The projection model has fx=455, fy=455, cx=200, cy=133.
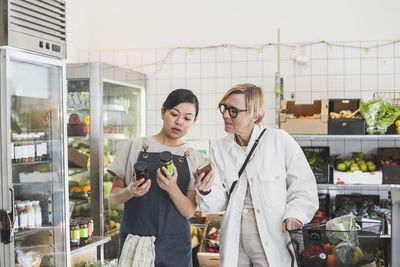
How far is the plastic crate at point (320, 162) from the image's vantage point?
4.14 meters

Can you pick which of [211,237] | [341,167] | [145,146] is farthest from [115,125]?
[145,146]

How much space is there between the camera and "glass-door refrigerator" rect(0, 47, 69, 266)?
2.97 meters

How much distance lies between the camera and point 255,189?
2311 mm

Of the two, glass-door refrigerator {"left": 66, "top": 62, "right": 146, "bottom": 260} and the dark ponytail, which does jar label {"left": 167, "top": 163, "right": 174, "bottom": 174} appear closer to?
the dark ponytail

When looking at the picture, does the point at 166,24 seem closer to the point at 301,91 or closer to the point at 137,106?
the point at 137,106

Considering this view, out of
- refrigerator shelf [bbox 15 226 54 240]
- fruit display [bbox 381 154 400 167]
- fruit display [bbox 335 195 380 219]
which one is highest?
fruit display [bbox 381 154 400 167]

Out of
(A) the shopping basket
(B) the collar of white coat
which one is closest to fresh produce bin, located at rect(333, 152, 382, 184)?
(B) the collar of white coat

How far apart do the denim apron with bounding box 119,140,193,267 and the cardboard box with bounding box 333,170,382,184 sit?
82.4 inches

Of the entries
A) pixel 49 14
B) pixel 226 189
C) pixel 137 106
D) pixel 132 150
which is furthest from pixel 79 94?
pixel 226 189

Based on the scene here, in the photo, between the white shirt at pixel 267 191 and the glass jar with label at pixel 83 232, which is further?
the glass jar with label at pixel 83 232

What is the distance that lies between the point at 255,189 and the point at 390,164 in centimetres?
232

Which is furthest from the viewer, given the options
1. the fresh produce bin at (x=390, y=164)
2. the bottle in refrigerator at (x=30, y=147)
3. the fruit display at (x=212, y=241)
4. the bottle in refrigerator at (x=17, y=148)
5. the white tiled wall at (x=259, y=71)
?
the white tiled wall at (x=259, y=71)

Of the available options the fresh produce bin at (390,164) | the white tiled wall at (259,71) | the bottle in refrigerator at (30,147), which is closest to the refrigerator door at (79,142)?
the white tiled wall at (259,71)

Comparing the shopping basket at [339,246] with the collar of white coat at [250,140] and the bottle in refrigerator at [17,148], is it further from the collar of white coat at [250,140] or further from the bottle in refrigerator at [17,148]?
the bottle in refrigerator at [17,148]
